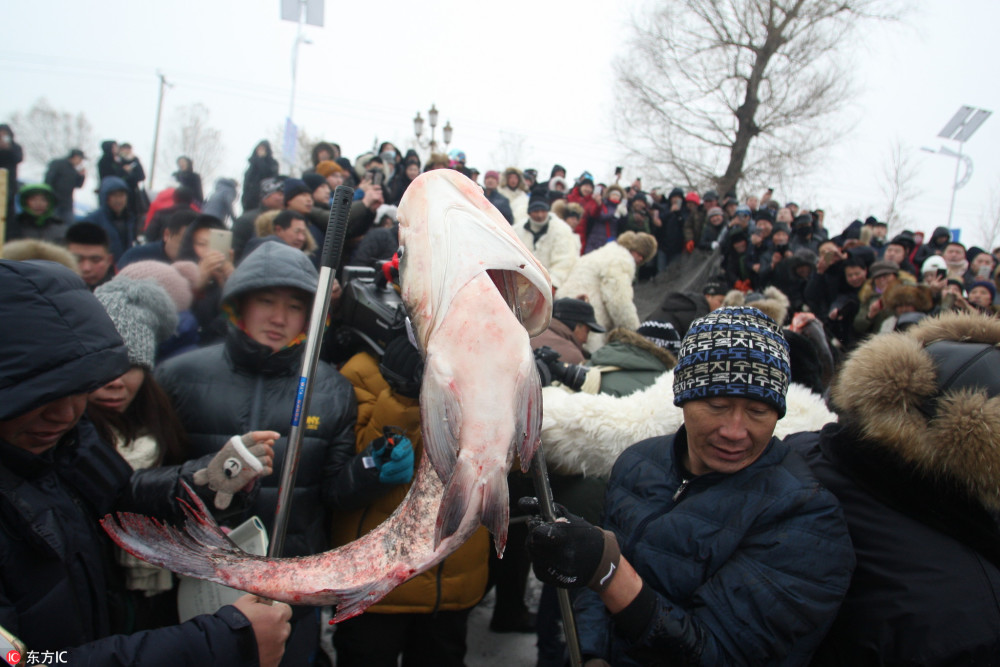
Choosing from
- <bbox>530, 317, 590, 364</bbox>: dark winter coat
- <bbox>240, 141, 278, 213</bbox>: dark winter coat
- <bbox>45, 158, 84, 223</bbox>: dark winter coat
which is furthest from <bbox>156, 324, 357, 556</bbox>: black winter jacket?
<bbox>45, 158, 84, 223</bbox>: dark winter coat

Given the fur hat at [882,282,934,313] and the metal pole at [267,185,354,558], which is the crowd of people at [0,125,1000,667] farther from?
the fur hat at [882,282,934,313]

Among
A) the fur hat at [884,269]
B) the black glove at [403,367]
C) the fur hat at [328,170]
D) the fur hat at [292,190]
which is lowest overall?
the black glove at [403,367]

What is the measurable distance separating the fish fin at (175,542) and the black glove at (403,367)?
98 centimetres

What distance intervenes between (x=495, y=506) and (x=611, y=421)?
1529 mm

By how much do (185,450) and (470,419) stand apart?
1.61m

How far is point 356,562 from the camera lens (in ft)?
3.23

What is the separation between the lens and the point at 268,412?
204 cm

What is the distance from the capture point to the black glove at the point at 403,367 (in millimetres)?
2066

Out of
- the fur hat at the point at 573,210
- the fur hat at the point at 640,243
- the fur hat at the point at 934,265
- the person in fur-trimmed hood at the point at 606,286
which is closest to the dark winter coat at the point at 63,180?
the fur hat at the point at 573,210

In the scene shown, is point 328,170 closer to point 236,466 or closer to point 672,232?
point 236,466

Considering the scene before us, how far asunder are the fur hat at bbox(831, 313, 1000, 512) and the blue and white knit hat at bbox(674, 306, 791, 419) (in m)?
0.20

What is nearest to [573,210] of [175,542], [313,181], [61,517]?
[313,181]

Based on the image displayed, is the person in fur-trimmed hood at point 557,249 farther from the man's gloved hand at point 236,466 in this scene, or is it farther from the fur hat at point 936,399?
the man's gloved hand at point 236,466

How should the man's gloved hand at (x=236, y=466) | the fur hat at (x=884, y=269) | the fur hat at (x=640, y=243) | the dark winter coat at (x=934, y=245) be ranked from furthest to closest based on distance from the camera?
the dark winter coat at (x=934, y=245), the fur hat at (x=640, y=243), the fur hat at (x=884, y=269), the man's gloved hand at (x=236, y=466)
